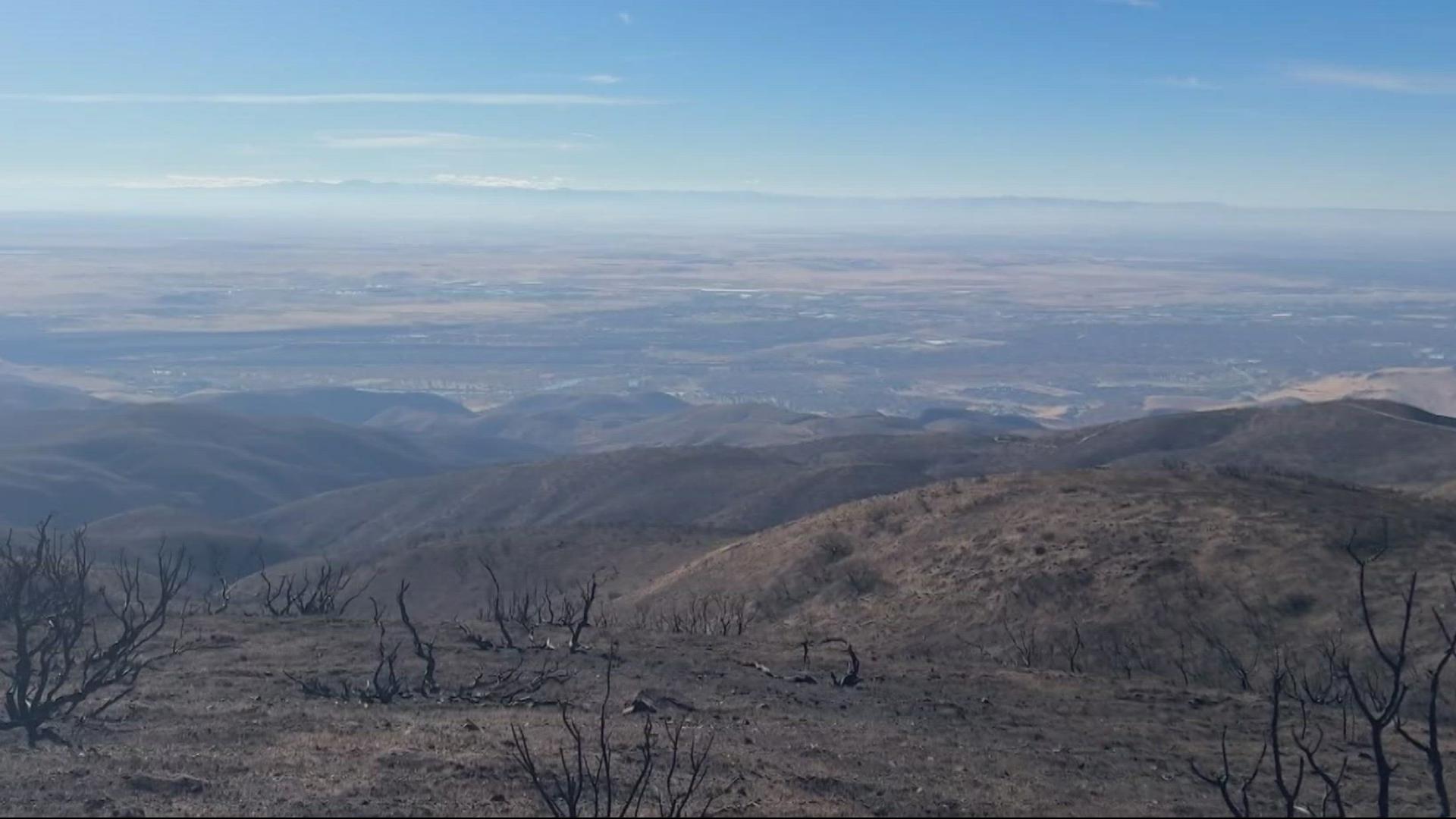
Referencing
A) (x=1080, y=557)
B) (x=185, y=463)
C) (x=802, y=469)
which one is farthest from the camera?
(x=185, y=463)

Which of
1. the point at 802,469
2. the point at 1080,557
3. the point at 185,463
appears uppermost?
the point at 1080,557

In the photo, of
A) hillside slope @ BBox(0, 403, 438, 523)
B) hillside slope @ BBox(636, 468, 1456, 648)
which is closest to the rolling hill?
hillside slope @ BBox(0, 403, 438, 523)

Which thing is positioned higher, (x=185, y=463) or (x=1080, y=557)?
(x=1080, y=557)

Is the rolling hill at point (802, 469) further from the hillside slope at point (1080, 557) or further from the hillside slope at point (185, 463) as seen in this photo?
the hillside slope at point (1080, 557)

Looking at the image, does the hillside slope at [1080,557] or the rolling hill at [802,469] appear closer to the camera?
the hillside slope at [1080,557]

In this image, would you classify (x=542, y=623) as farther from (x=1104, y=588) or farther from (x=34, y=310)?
(x=34, y=310)

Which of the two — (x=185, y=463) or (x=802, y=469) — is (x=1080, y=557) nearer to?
(x=802, y=469)

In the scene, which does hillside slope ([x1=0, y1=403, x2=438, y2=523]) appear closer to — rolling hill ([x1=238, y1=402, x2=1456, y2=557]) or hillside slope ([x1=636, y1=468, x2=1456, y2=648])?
rolling hill ([x1=238, y1=402, x2=1456, y2=557])

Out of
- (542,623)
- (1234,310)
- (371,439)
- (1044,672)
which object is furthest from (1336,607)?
(1234,310)

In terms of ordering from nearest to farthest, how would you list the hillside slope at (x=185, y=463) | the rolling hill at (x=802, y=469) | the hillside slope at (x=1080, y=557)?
the hillside slope at (x=1080, y=557), the rolling hill at (x=802, y=469), the hillside slope at (x=185, y=463)

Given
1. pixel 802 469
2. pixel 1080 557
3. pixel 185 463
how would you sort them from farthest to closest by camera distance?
pixel 185 463, pixel 802 469, pixel 1080 557

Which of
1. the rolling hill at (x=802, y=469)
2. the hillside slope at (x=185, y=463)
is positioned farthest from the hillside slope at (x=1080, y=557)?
the hillside slope at (x=185, y=463)

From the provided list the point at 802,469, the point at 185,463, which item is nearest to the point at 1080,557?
the point at 802,469

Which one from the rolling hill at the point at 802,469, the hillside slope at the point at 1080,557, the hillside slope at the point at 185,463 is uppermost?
the hillside slope at the point at 1080,557
